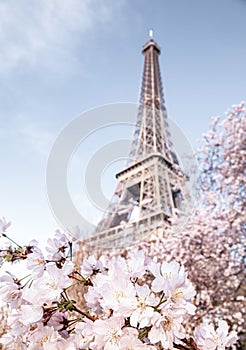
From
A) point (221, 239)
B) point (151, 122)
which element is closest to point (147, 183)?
point (151, 122)

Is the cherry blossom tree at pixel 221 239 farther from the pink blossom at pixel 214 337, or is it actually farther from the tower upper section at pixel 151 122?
the tower upper section at pixel 151 122

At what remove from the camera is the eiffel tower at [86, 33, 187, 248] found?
403 inches

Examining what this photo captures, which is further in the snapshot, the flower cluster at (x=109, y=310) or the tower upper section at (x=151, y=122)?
the tower upper section at (x=151, y=122)

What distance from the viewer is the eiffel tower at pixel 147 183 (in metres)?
10.2

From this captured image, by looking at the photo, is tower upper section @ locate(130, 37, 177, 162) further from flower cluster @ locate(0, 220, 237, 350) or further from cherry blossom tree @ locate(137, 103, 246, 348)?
flower cluster @ locate(0, 220, 237, 350)

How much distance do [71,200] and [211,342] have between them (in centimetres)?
348

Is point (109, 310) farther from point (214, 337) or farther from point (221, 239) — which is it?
point (221, 239)

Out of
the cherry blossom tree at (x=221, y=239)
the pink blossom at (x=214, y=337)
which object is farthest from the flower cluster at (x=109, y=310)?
the cherry blossom tree at (x=221, y=239)

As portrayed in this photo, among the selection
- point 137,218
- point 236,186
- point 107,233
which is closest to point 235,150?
point 236,186

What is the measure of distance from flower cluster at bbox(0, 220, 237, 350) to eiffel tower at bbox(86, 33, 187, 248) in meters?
7.66

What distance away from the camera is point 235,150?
5.70m

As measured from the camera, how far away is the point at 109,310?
679mm

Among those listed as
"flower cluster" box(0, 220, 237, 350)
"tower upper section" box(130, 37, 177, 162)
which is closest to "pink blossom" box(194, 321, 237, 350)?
"flower cluster" box(0, 220, 237, 350)

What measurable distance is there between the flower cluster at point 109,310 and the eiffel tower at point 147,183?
7.66m
